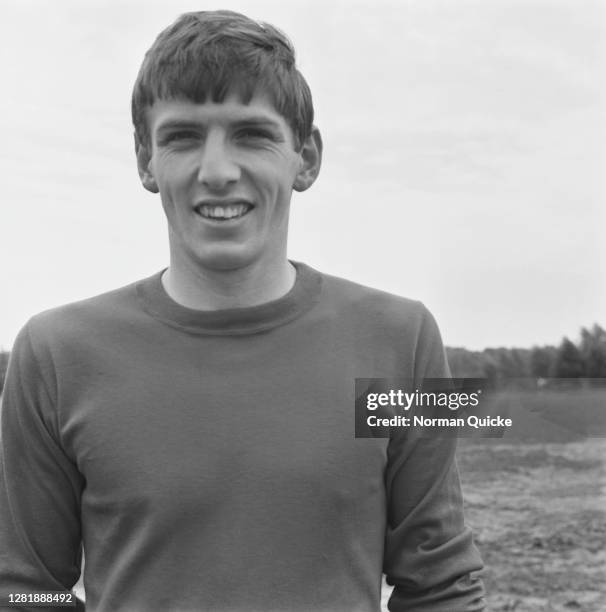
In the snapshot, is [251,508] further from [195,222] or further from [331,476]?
[195,222]

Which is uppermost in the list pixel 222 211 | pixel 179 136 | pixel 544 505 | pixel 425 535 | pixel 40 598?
pixel 179 136

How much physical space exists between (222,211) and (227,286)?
176 mm

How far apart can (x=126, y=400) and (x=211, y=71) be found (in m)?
0.65

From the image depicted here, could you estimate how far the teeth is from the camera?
1843mm

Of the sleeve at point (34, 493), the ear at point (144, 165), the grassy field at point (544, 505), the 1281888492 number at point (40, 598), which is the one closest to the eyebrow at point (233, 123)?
the ear at point (144, 165)

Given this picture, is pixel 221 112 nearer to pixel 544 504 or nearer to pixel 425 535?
pixel 425 535

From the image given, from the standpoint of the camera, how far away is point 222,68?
1862 mm

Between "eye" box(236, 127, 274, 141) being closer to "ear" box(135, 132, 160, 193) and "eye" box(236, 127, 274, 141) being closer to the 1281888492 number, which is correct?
"ear" box(135, 132, 160, 193)

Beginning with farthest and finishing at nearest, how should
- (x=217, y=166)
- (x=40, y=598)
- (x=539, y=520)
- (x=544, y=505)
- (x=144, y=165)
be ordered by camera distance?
1. (x=544, y=505)
2. (x=539, y=520)
3. (x=144, y=165)
4. (x=40, y=598)
5. (x=217, y=166)

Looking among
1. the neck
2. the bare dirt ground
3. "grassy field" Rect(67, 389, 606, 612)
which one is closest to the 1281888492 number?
the neck

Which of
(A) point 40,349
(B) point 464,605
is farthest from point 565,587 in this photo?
(A) point 40,349

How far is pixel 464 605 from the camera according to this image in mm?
1916

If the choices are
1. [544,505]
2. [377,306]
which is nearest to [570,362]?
[544,505]

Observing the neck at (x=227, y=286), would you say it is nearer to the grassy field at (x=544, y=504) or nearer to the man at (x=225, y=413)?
the man at (x=225, y=413)
